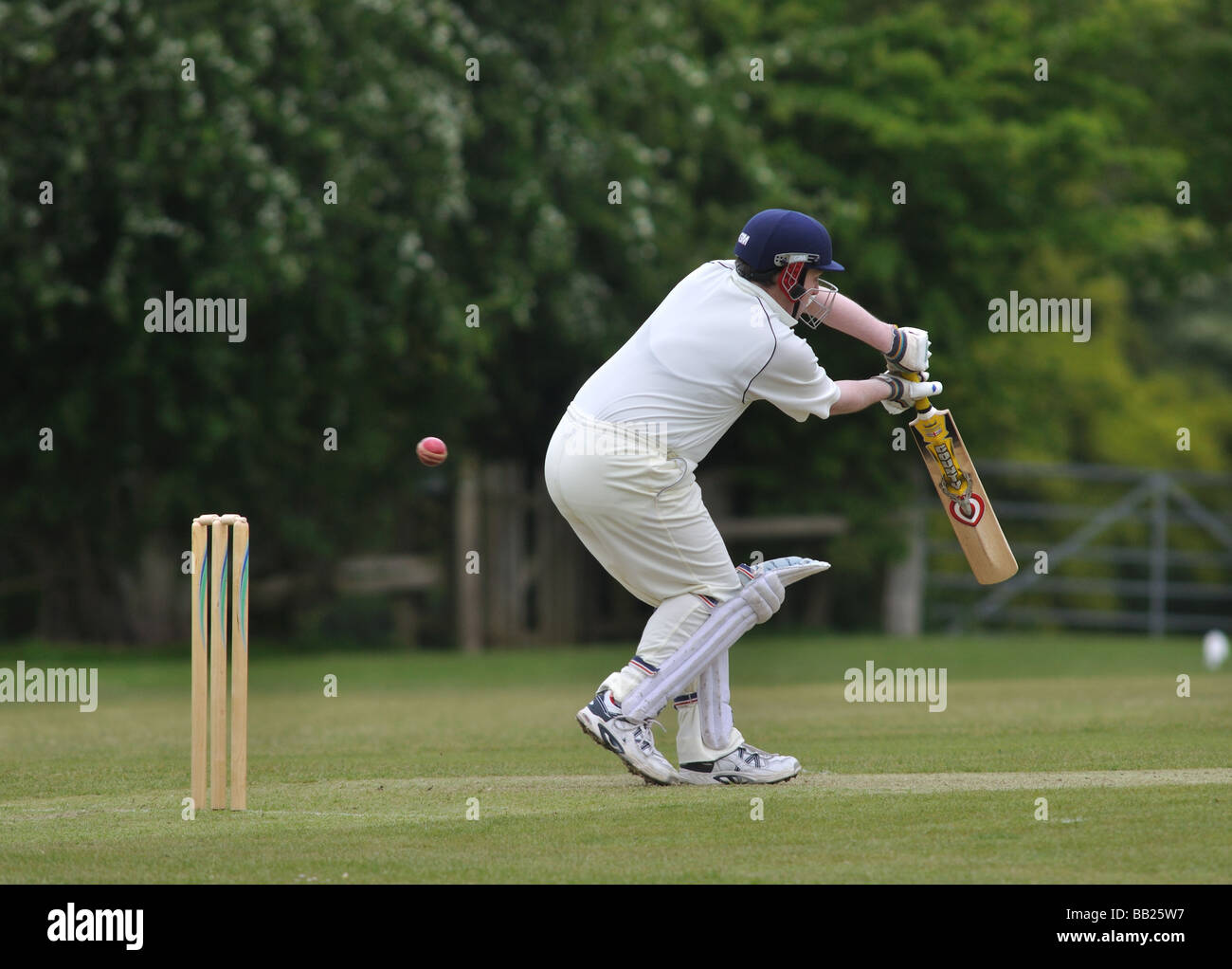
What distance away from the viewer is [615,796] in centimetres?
604

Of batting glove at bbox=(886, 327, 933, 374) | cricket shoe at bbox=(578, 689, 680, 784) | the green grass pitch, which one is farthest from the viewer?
batting glove at bbox=(886, 327, 933, 374)

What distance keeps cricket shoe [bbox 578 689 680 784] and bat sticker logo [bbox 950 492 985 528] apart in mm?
1730

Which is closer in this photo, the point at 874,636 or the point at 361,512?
the point at 361,512

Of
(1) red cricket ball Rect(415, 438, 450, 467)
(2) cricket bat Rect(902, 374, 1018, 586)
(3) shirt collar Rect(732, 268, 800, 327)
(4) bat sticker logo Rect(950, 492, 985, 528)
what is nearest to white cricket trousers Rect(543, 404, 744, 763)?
(1) red cricket ball Rect(415, 438, 450, 467)

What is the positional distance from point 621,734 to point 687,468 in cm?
94

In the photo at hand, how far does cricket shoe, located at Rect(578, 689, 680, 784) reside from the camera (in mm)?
6145

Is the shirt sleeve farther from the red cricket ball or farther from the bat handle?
the red cricket ball

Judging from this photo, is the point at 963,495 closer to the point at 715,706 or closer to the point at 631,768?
the point at 715,706

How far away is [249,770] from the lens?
7.15m

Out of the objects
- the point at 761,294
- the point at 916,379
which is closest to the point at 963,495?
the point at 916,379

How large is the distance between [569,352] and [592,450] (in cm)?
1115

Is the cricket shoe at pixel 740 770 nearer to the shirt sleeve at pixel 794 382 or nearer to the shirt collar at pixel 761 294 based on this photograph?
the shirt sleeve at pixel 794 382

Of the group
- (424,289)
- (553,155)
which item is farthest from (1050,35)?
(424,289)

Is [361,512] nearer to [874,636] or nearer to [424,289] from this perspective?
[424,289]
